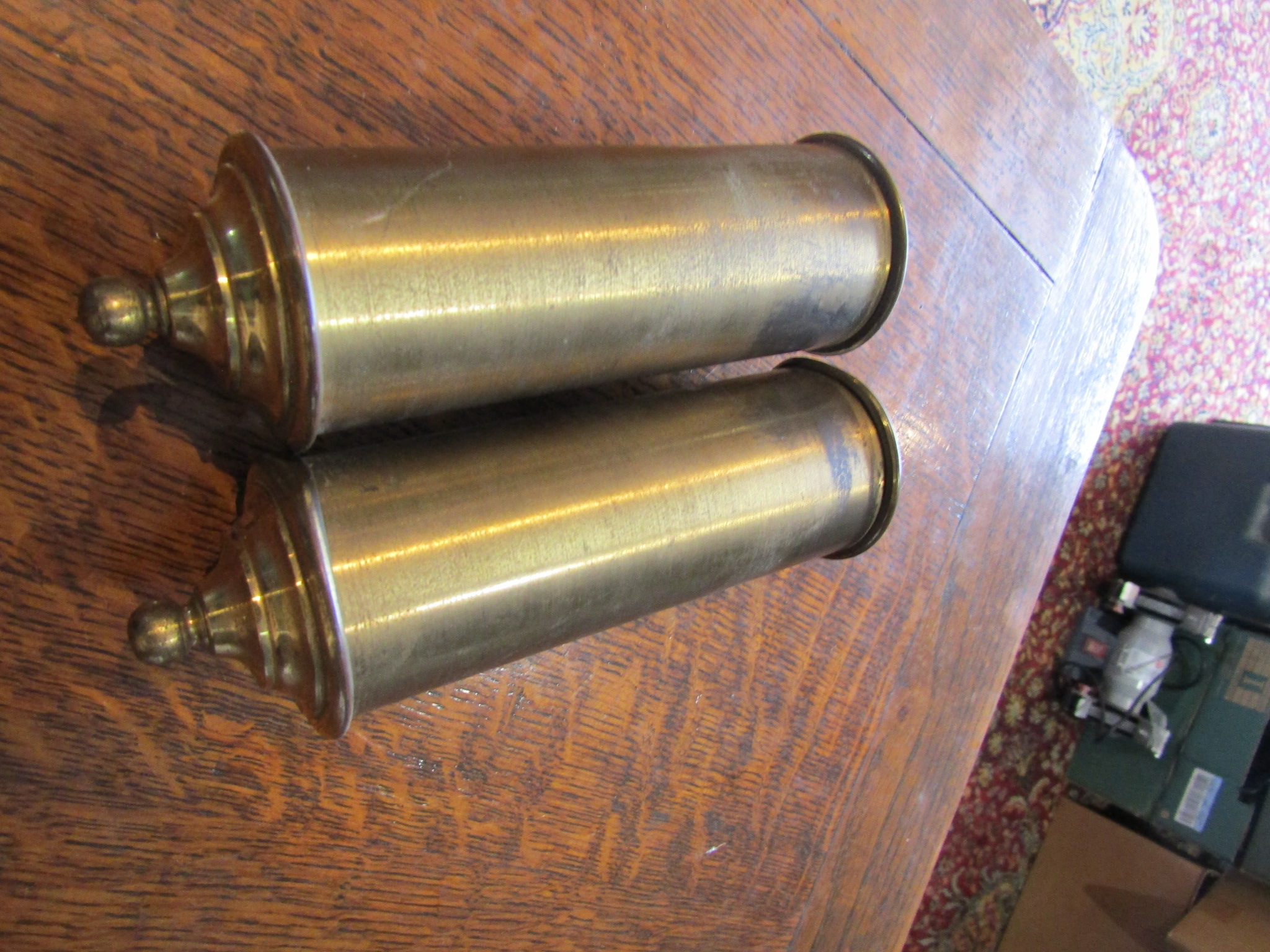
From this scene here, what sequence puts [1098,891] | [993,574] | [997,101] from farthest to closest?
1. [1098,891]
2. [993,574]
3. [997,101]

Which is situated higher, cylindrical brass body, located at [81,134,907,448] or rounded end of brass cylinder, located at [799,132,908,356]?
rounded end of brass cylinder, located at [799,132,908,356]

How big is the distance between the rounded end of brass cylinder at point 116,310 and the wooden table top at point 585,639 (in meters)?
0.13

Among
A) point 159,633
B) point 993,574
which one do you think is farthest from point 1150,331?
point 159,633

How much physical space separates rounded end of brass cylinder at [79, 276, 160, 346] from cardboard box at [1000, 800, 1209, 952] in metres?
2.08

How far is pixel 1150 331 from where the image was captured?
2170 millimetres

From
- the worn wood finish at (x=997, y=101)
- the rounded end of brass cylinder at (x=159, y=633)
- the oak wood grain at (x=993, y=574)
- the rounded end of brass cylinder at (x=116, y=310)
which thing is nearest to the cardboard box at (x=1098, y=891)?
the oak wood grain at (x=993, y=574)

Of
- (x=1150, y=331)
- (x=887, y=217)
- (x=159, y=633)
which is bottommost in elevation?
(x=159, y=633)

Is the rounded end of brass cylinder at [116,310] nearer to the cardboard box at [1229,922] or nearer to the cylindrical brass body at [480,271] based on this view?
the cylindrical brass body at [480,271]

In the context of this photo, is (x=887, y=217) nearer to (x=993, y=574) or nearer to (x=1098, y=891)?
(x=993, y=574)

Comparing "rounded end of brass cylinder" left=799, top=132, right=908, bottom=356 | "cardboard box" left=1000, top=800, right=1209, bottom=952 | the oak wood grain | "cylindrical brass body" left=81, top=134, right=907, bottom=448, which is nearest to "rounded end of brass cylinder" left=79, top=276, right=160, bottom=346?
"cylindrical brass body" left=81, top=134, right=907, bottom=448

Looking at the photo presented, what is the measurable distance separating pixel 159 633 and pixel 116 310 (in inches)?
7.7

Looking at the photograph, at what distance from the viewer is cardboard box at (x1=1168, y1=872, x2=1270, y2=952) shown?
1.60m

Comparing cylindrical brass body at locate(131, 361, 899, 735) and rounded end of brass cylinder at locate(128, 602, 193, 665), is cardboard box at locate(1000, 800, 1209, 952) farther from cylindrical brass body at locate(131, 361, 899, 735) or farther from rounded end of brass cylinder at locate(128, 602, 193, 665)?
rounded end of brass cylinder at locate(128, 602, 193, 665)

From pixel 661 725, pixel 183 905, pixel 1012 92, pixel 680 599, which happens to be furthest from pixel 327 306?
pixel 1012 92
